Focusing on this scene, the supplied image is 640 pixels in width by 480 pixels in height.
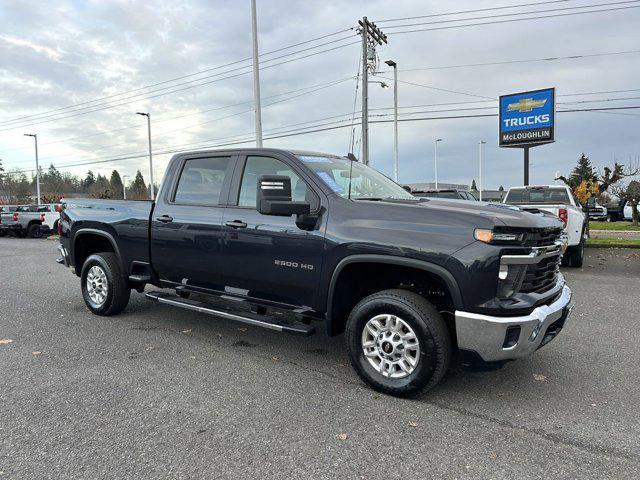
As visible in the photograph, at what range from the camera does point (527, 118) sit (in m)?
17.9

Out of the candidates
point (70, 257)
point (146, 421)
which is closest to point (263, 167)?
point (146, 421)

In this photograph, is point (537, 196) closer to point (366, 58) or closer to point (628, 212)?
point (366, 58)

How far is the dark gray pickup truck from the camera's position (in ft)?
11.1

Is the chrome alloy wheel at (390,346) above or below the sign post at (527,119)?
below

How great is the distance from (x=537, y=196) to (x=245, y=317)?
9.11 meters

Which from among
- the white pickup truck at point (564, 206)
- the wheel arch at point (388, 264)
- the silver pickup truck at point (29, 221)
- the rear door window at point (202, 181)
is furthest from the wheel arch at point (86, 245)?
the silver pickup truck at point (29, 221)

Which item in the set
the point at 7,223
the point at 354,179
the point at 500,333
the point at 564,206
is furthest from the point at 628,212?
the point at 7,223

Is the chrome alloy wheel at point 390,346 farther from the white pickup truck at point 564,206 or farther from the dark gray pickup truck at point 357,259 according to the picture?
the white pickup truck at point 564,206

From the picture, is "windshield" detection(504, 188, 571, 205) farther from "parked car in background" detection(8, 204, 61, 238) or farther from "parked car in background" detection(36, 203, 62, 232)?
"parked car in background" detection(8, 204, 61, 238)

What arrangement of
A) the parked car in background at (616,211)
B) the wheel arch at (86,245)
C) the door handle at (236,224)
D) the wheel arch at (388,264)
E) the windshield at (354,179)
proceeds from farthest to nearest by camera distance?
the parked car in background at (616,211), the wheel arch at (86,245), the door handle at (236,224), the windshield at (354,179), the wheel arch at (388,264)

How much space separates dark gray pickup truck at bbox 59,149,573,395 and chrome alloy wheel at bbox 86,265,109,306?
2.16 ft

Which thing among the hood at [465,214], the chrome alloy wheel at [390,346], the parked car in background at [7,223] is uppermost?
the hood at [465,214]

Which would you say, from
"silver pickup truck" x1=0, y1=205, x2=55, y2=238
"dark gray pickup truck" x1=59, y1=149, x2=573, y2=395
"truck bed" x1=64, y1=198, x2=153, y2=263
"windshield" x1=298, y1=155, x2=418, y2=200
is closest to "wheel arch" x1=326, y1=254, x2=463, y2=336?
"dark gray pickup truck" x1=59, y1=149, x2=573, y2=395

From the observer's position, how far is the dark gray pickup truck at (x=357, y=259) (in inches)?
134
